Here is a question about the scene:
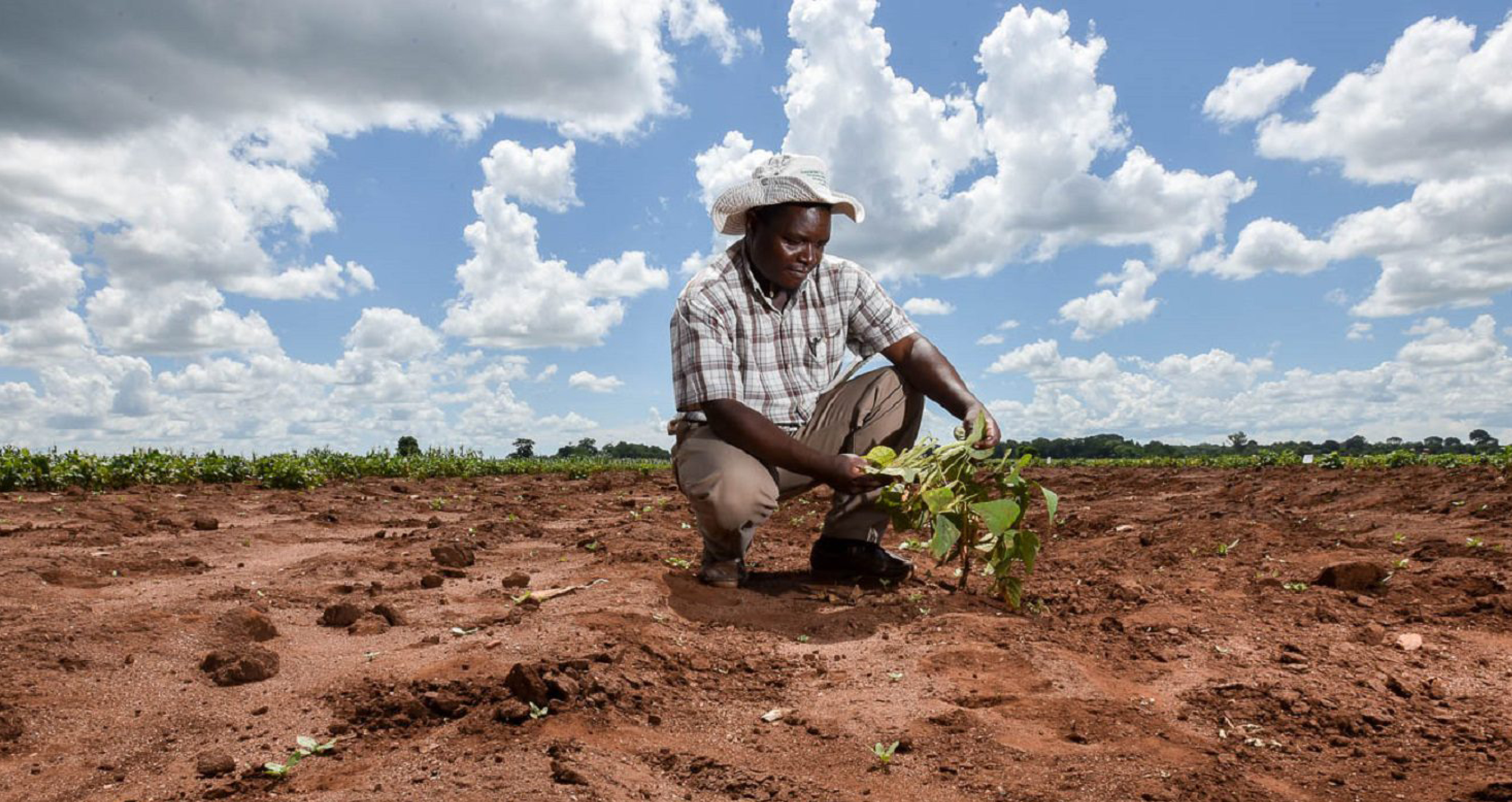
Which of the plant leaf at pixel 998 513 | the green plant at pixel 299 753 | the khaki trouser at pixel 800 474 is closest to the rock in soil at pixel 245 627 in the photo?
the green plant at pixel 299 753

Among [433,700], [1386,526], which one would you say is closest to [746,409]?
[433,700]

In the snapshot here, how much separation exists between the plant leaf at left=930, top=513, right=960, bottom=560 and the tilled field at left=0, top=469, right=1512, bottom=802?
0.29 m

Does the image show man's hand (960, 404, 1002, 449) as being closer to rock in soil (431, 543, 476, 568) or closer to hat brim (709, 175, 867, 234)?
hat brim (709, 175, 867, 234)

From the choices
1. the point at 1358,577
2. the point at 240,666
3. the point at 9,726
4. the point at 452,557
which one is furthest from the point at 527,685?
the point at 1358,577

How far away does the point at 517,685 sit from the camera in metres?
2.56

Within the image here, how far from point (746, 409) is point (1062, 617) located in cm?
139

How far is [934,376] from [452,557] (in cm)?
250

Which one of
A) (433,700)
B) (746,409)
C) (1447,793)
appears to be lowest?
(1447,793)

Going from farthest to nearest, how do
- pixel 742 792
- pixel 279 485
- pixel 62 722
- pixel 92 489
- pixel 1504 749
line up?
pixel 279 485
pixel 92 489
pixel 62 722
pixel 1504 749
pixel 742 792

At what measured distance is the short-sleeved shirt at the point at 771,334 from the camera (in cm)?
388

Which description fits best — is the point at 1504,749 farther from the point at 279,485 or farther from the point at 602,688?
the point at 279,485

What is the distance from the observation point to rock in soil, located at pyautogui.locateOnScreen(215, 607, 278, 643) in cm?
340

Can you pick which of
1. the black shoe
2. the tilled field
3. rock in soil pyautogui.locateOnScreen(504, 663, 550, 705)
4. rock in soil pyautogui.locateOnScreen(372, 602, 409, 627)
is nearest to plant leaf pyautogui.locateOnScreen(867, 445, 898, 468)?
the tilled field

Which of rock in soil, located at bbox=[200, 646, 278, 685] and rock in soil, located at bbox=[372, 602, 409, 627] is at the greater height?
rock in soil, located at bbox=[372, 602, 409, 627]
